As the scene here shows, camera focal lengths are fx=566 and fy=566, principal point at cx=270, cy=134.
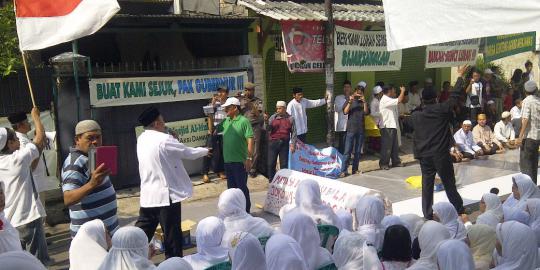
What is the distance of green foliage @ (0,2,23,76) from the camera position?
7699 millimetres

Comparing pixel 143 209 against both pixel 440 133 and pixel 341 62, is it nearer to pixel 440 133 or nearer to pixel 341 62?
pixel 440 133

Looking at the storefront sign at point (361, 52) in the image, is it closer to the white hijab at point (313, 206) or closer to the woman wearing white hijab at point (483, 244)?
the white hijab at point (313, 206)

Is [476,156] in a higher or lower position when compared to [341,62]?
lower

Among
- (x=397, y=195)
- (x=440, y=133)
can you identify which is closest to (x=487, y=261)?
(x=440, y=133)

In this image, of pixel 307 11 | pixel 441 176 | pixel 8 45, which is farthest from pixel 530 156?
pixel 8 45

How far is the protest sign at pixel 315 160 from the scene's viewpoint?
974cm

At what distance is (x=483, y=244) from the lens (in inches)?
179

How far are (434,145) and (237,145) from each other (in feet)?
8.20

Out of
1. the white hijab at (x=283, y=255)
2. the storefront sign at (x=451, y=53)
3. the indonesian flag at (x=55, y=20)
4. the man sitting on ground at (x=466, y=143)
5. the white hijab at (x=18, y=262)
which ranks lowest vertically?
the man sitting on ground at (x=466, y=143)

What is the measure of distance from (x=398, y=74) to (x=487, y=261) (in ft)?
37.5

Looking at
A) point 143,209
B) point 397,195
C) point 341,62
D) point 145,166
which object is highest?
point 341,62

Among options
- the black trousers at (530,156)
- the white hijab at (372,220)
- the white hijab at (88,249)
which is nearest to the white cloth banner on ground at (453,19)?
the white hijab at (372,220)

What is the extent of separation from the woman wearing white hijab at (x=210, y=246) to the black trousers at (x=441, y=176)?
348 cm

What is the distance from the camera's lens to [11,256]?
8.35ft
